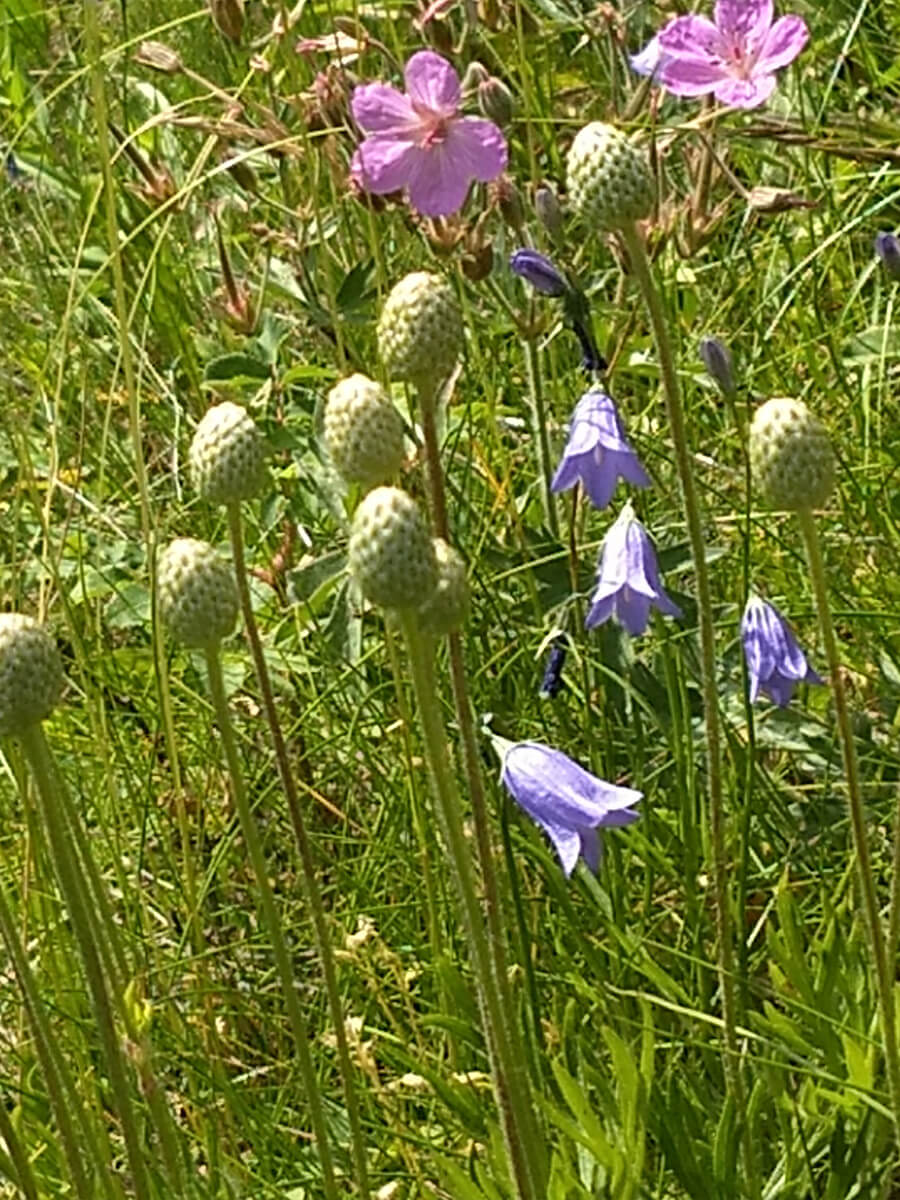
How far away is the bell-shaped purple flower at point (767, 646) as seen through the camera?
1536 millimetres

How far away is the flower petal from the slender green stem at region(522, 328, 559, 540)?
0.20 m

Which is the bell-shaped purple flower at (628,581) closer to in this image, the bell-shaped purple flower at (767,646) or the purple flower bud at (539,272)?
the bell-shaped purple flower at (767,646)

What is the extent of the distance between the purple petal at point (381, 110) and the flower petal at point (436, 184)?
46 millimetres

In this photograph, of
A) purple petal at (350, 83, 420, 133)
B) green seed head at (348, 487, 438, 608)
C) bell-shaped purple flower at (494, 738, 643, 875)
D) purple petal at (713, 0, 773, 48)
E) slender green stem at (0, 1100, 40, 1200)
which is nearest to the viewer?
green seed head at (348, 487, 438, 608)

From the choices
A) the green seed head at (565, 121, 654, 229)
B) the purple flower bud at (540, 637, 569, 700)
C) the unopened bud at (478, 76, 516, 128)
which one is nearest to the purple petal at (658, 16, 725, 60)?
the unopened bud at (478, 76, 516, 128)

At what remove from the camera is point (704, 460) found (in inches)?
82.4

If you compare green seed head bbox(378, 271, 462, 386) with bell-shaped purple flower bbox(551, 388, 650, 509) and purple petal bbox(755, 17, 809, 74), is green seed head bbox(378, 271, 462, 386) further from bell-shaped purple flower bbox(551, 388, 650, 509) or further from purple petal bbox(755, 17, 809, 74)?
purple petal bbox(755, 17, 809, 74)

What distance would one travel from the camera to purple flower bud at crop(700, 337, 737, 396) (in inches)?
61.2

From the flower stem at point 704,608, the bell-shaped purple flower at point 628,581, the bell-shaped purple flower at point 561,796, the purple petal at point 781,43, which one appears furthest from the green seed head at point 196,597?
the purple petal at point 781,43

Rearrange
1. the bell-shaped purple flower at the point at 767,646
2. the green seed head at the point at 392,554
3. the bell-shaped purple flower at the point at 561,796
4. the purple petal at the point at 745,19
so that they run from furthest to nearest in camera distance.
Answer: the purple petal at the point at 745,19
the bell-shaped purple flower at the point at 767,646
the bell-shaped purple flower at the point at 561,796
the green seed head at the point at 392,554

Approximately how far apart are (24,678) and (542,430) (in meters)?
0.93

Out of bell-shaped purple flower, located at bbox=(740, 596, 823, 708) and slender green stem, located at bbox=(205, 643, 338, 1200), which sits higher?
slender green stem, located at bbox=(205, 643, 338, 1200)

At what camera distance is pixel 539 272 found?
169 centimetres

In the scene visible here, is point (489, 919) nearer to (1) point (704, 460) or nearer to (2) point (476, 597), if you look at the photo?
(2) point (476, 597)
